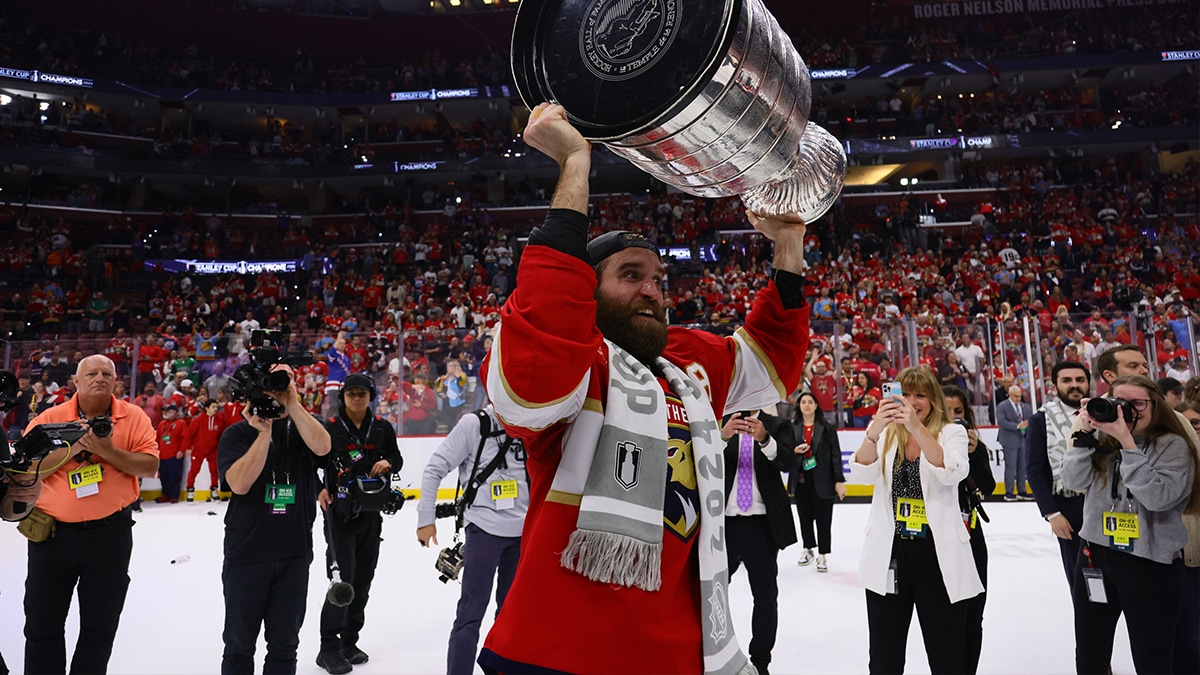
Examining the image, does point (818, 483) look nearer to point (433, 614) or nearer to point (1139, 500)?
point (433, 614)

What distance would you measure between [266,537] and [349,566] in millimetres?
1290

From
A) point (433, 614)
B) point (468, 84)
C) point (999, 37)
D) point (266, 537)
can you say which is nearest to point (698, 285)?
point (468, 84)

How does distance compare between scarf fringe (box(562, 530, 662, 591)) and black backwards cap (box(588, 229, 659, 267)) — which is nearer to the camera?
scarf fringe (box(562, 530, 662, 591))

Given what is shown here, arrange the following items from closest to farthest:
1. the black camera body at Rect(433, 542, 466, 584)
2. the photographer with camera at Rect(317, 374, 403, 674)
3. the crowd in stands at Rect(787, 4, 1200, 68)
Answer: the black camera body at Rect(433, 542, 466, 584)
the photographer with camera at Rect(317, 374, 403, 674)
the crowd in stands at Rect(787, 4, 1200, 68)

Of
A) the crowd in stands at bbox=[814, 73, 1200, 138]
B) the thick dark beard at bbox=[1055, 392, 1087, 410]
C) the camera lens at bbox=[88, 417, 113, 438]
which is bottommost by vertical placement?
the camera lens at bbox=[88, 417, 113, 438]

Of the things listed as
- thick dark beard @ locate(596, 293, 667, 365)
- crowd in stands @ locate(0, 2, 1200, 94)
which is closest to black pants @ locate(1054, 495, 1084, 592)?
thick dark beard @ locate(596, 293, 667, 365)

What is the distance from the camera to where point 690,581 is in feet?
5.22

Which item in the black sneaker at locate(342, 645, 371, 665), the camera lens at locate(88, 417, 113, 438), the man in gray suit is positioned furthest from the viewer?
the man in gray suit

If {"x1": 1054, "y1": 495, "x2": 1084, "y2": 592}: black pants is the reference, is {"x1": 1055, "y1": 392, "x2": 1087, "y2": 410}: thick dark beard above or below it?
above

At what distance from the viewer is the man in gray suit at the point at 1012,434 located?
450 inches

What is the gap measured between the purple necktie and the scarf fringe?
3.85 m

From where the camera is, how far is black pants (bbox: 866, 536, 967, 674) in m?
3.52

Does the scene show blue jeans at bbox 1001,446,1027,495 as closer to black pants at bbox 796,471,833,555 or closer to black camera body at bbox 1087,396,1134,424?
black pants at bbox 796,471,833,555

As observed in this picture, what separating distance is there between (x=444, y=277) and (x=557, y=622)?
2157cm
